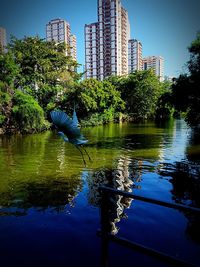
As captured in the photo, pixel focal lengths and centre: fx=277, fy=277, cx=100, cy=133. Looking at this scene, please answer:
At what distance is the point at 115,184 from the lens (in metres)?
10.5

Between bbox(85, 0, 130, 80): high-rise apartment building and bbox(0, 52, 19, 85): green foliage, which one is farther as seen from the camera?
bbox(85, 0, 130, 80): high-rise apartment building

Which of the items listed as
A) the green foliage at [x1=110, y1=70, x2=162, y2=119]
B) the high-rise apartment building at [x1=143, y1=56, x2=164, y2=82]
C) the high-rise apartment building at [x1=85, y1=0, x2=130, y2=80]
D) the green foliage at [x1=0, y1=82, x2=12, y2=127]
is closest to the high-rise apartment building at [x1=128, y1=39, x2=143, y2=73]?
the high-rise apartment building at [x1=85, y1=0, x2=130, y2=80]

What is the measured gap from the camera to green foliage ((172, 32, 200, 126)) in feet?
65.5

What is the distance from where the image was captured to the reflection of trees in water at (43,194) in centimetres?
835

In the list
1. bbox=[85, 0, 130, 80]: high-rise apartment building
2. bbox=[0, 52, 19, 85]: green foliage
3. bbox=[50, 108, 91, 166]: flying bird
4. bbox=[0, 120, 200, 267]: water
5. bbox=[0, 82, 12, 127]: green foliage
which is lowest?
bbox=[0, 120, 200, 267]: water

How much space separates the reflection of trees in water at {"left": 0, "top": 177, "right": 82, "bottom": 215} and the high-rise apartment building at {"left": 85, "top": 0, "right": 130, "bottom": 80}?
3891 inches

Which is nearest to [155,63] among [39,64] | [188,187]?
[39,64]

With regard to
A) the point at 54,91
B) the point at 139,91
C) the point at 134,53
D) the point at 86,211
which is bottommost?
the point at 86,211

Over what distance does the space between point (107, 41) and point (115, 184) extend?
107 metres

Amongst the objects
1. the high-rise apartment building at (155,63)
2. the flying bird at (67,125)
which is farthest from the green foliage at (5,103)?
the high-rise apartment building at (155,63)

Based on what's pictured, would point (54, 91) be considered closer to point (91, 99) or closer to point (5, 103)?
point (91, 99)

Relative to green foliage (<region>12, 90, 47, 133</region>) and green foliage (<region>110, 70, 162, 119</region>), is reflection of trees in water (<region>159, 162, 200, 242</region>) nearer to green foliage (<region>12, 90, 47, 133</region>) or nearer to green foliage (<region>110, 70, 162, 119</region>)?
green foliage (<region>12, 90, 47, 133</region>)

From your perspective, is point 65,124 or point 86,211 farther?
point 65,124

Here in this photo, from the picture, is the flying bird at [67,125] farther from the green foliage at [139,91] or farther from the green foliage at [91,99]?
the green foliage at [139,91]
